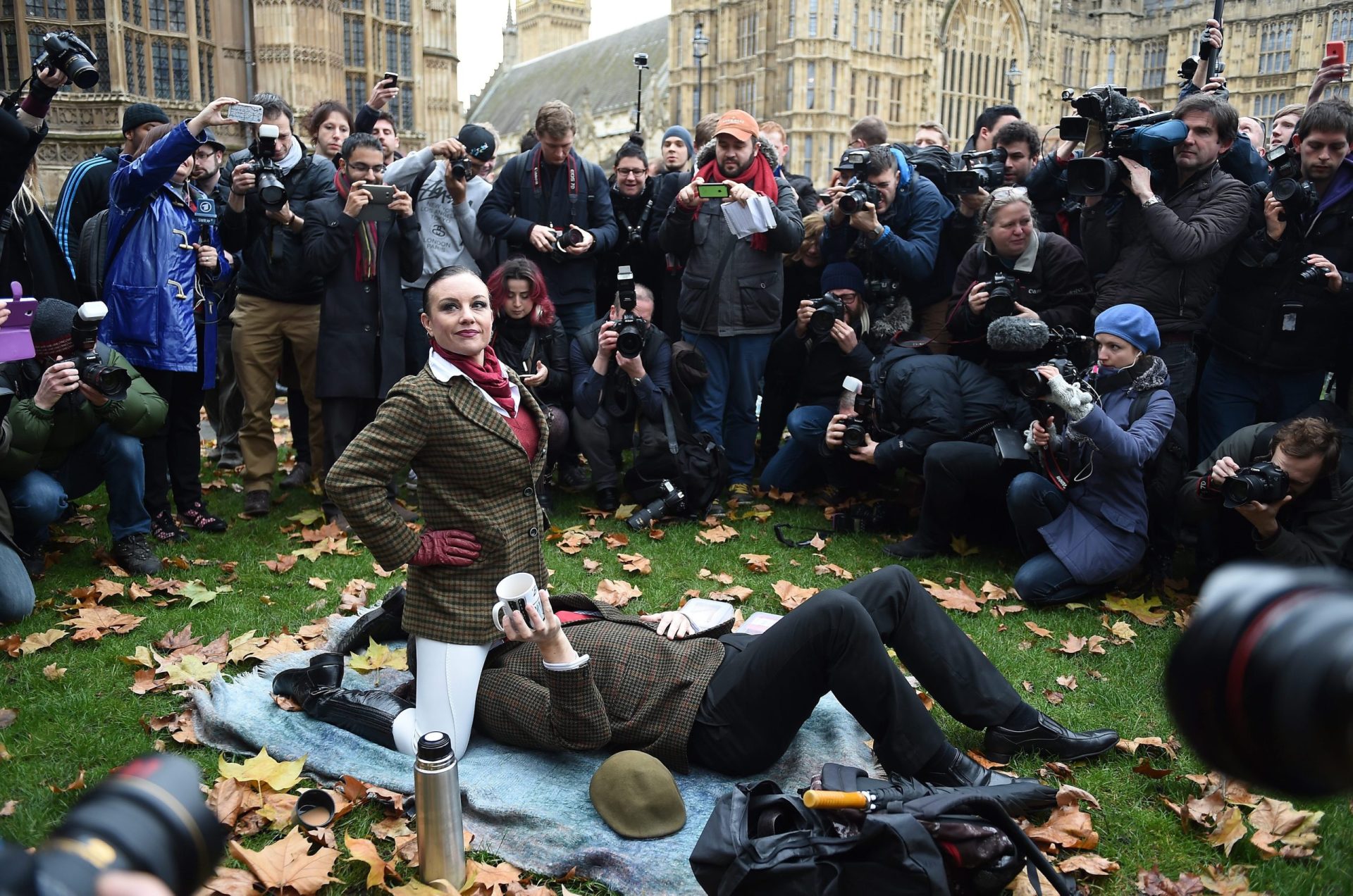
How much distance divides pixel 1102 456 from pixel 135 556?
5241mm

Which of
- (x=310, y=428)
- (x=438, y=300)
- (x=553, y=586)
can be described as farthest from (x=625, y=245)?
(x=438, y=300)

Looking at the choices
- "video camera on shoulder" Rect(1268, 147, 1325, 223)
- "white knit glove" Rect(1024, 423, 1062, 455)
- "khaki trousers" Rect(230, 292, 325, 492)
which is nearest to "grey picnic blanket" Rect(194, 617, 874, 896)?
"white knit glove" Rect(1024, 423, 1062, 455)

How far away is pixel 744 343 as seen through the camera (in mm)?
7422

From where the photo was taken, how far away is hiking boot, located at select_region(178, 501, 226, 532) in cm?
654

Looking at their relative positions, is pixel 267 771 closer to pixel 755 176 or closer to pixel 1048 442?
pixel 1048 442

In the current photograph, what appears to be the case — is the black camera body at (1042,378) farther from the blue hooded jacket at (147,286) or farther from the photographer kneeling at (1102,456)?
the blue hooded jacket at (147,286)

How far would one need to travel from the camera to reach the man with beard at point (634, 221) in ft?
26.9

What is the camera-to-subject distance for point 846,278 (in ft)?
24.2

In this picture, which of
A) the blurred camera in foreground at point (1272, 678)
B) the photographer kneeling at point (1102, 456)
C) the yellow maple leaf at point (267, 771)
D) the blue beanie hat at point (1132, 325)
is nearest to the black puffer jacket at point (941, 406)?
the photographer kneeling at point (1102, 456)

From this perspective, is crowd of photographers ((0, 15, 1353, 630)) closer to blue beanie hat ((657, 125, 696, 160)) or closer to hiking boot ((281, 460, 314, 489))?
hiking boot ((281, 460, 314, 489))

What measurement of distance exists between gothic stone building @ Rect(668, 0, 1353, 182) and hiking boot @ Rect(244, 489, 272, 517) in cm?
6084

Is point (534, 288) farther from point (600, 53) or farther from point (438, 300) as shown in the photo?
point (600, 53)

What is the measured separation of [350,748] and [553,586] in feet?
6.78

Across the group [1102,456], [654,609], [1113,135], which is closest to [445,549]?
[654,609]
